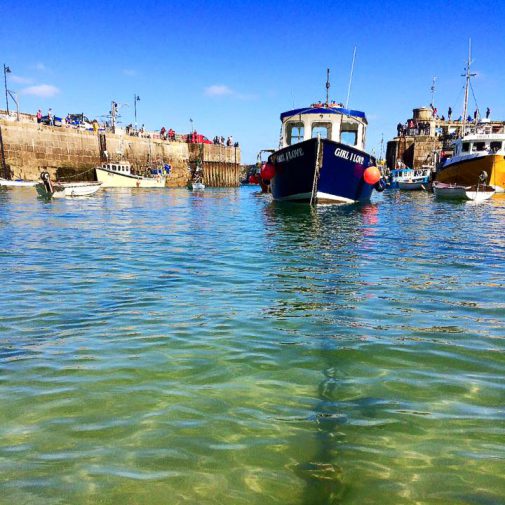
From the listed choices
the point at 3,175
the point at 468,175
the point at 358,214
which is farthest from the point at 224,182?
the point at 358,214

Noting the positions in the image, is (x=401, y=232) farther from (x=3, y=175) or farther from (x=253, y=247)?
(x=3, y=175)

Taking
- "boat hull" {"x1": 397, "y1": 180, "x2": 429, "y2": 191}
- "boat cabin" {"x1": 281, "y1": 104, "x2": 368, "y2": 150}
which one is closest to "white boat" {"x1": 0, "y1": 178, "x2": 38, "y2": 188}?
"boat cabin" {"x1": 281, "y1": 104, "x2": 368, "y2": 150}

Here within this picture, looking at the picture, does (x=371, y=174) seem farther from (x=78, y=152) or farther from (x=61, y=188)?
(x=78, y=152)

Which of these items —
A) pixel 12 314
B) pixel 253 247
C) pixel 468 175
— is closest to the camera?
pixel 12 314

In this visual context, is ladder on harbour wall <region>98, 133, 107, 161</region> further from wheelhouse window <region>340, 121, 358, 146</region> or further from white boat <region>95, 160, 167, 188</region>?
wheelhouse window <region>340, 121, 358, 146</region>

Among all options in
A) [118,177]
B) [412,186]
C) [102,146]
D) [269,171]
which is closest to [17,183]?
[118,177]

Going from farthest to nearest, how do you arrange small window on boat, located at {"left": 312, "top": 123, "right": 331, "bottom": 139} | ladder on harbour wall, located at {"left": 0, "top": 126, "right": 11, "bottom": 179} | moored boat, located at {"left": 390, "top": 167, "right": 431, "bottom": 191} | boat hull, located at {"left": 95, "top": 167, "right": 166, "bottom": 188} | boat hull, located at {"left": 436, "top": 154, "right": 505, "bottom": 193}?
boat hull, located at {"left": 95, "top": 167, "right": 166, "bottom": 188}, moored boat, located at {"left": 390, "top": 167, "right": 431, "bottom": 191}, ladder on harbour wall, located at {"left": 0, "top": 126, "right": 11, "bottom": 179}, boat hull, located at {"left": 436, "top": 154, "right": 505, "bottom": 193}, small window on boat, located at {"left": 312, "top": 123, "right": 331, "bottom": 139}

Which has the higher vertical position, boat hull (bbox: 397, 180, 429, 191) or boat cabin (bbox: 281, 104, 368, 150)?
boat cabin (bbox: 281, 104, 368, 150)

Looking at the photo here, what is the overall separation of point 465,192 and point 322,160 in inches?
517

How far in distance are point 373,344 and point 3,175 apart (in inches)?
1787

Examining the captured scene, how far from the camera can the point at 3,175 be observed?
4153 cm

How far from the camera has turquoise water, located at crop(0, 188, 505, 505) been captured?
2.29 metres

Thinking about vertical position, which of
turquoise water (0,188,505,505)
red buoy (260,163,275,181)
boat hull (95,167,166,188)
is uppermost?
red buoy (260,163,275,181)

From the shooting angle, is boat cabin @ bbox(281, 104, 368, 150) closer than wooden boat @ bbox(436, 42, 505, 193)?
Yes
